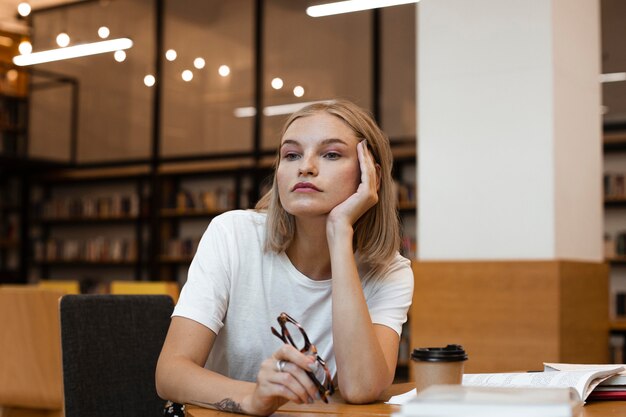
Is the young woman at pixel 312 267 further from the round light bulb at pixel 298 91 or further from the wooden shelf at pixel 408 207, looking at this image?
the round light bulb at pixel 298 91

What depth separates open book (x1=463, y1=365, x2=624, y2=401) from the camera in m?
1.47

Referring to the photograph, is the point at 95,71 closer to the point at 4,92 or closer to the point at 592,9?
the point at 4,92

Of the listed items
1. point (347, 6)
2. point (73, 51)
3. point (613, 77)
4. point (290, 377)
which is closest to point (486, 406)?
point (290, 377)

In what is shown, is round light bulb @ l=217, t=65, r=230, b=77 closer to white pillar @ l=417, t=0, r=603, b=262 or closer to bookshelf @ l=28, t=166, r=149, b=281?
bookshelf @ l=28, t=166, r=149, b=281

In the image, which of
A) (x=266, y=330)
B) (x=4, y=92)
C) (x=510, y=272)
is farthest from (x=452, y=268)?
(x=4, y=92)

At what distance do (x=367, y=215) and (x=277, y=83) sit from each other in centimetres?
730

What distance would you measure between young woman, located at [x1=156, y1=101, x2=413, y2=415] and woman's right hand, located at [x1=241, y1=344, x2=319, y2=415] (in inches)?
14.2

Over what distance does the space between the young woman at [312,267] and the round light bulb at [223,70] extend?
7.66 m

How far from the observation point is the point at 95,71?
10.3m

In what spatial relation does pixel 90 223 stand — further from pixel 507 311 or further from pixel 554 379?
pixel 554 379

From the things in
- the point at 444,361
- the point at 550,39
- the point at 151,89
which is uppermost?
the point at 151,89

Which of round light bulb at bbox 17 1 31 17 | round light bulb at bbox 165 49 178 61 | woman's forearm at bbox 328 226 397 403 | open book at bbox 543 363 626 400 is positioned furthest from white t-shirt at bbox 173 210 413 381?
round light bulb at bbox 165 49 178 61

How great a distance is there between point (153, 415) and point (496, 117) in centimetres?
259

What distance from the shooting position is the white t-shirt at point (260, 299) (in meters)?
1.84
